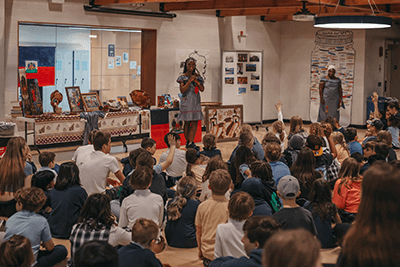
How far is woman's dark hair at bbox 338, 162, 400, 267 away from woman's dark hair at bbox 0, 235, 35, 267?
1.57 meters

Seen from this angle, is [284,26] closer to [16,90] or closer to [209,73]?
[209,73]

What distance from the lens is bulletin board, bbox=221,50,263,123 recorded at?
12.0 metres

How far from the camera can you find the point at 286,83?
47.6 feet

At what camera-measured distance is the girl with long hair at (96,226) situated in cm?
315

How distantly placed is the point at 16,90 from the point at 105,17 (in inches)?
98.1

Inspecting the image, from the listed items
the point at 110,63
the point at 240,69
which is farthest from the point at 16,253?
the point at 240,69

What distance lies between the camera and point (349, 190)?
14.7ft

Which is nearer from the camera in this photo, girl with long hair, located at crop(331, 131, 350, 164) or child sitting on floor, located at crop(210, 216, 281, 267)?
child sitting on floor, located at crop(210, 216, 281, 267)

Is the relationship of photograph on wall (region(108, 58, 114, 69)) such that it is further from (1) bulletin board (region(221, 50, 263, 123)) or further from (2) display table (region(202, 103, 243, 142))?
(1) bulletin board (region(221, 50, 263, 123))

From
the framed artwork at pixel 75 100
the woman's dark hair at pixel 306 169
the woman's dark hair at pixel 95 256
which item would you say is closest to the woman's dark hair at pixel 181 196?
the woman's dark hair at pixel 306 169

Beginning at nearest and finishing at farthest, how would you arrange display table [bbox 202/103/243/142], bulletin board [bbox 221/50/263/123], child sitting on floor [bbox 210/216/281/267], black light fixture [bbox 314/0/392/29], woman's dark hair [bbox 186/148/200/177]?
child sitting on floor [bbox 210/216/281/267]
woman's dark hair [bbox 186/148/200/177]
black light fixture [bbox 314/0/392/29]
display table [bbox 202/103/243/142]
bulletin board [bbox 221/50/263/123]

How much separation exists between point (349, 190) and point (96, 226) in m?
2.47

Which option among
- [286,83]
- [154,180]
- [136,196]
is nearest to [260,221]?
[136,196]

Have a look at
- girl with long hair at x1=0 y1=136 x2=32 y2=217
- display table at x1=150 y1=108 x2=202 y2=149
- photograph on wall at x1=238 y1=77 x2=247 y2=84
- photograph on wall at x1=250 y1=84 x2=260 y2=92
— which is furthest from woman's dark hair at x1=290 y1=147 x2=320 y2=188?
photograph on wall at x1=250 y1=84 x2=260 y2=92
